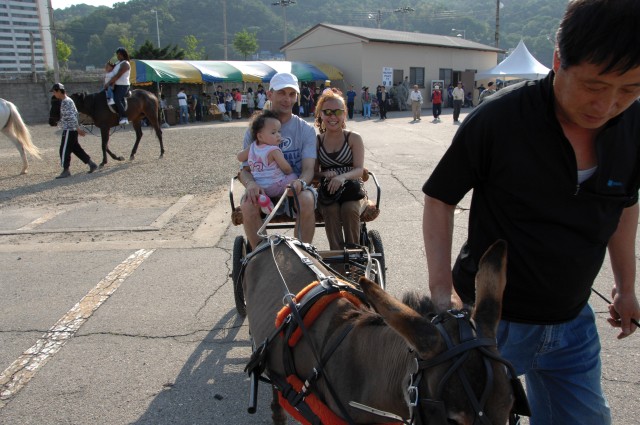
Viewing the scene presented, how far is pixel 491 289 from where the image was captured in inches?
61.9

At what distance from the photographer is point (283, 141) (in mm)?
4664

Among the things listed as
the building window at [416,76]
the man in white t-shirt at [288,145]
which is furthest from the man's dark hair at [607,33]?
the building window at [416,76]

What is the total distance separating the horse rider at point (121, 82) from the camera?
13.0 meters

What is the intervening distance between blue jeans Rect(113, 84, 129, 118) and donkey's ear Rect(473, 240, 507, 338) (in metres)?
13.5

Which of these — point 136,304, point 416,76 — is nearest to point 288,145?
point 136,304

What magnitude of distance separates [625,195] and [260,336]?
176 centimetres

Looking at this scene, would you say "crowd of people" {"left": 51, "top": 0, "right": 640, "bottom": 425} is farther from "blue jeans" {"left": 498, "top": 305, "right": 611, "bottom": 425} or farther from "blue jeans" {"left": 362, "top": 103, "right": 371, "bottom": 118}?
"blue jeans" {"left": 362, "top": 103, "right": 371, "bottom": 118}

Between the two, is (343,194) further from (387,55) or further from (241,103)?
(387,55)

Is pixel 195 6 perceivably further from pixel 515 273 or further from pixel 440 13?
pixel 515 273

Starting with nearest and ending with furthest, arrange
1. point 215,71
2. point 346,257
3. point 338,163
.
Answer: point 346,257 < point 338,163 < point 215,71

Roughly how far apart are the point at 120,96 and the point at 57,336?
34.6ft

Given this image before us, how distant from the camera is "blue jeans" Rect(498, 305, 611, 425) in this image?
193 centimetres

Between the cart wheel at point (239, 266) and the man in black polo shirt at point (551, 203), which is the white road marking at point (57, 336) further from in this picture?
the man in black polo shirt at point (551, 203)

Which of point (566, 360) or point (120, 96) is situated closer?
point (566, 360)
